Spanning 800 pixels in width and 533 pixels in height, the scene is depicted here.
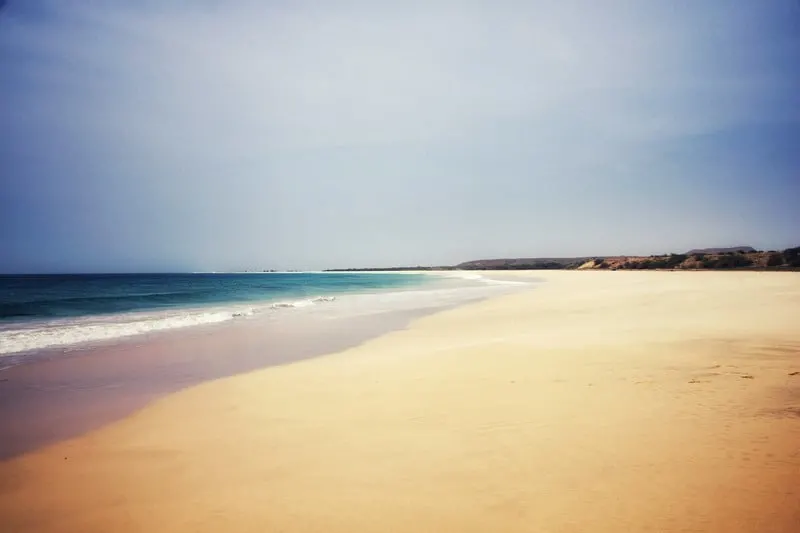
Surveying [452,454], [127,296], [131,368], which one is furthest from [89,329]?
[127,296]

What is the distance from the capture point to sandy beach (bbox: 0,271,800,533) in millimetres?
3209

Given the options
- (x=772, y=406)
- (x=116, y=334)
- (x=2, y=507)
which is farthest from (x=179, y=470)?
(x=116, y=334)

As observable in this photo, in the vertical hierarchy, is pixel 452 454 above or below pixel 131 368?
above

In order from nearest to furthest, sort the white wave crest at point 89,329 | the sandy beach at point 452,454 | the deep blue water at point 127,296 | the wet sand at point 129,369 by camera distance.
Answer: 1. the sandy beach at point 452,454
2. the wet sand at point 129,369
3. the white wave crest at point 89,329
4. the deep blue water at point 127,296

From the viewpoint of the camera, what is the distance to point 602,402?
17.7 feet

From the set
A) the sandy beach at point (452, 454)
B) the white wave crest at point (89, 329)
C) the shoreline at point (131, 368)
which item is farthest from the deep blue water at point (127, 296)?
the sandy beach at point (452, 454)

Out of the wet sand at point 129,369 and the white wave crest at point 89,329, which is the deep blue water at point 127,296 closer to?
the white wave crest at point 89,329

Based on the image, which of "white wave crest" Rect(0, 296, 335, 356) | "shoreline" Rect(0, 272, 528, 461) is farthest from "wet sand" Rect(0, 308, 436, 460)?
"white wave crest" Rect(0, 296, 335, 356)

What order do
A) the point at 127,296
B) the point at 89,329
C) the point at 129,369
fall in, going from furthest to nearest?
the point at 127,296
the point at 89,329
the point at 129,369

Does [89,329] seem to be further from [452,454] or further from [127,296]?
[127,296]

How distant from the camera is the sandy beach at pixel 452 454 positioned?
10.5ft

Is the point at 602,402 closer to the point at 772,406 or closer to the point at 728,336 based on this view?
the point at 772,406

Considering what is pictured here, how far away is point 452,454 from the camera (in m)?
4.14

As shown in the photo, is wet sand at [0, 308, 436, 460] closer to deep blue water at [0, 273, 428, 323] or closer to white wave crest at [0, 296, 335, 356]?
white wave crest at [0, 296, 335, 356]
